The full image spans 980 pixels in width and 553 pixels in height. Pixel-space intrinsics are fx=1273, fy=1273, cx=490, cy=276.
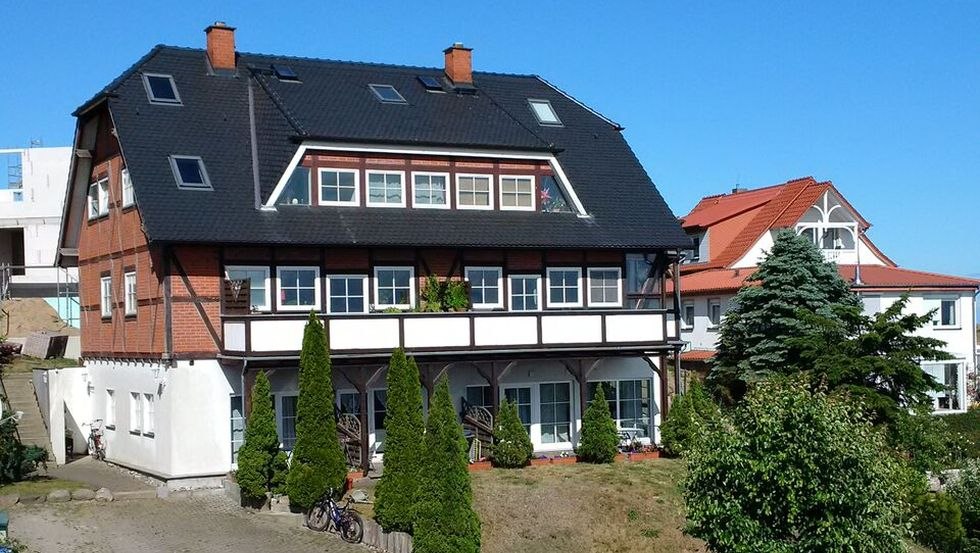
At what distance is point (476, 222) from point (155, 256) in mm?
8323

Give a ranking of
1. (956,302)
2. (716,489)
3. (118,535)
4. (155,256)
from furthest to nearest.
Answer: (956,302) < (155,256) < (118,535) < (716,489)

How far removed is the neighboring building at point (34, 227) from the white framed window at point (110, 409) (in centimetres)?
2064

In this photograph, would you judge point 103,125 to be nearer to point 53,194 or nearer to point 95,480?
point 95,480

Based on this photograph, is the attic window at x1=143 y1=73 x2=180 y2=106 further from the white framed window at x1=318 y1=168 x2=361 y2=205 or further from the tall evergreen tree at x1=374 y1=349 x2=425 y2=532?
the tall evergreen tree at x1=374 y1=349 x2=425 y2=532

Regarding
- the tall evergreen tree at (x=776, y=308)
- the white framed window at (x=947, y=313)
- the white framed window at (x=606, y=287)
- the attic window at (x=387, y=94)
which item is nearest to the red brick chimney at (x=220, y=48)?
the attic window at (x=387, y=94)

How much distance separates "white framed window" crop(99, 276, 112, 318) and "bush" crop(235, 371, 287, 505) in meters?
8.21

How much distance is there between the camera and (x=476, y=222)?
33.8 m

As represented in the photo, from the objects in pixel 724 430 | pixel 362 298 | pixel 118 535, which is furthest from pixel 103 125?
pixel 724 430

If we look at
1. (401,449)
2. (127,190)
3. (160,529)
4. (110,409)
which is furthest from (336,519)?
(110,409)

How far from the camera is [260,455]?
28.3 metres

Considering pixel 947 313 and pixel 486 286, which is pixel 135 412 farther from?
pixel 947 313

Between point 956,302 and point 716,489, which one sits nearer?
point 716,489

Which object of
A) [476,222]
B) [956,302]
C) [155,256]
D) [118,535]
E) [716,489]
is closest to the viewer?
[716,489]

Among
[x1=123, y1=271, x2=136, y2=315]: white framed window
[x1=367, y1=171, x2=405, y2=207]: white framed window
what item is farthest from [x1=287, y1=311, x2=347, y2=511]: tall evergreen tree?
[x1=123, y1=271, x2=136, y2=315]: white framed window
